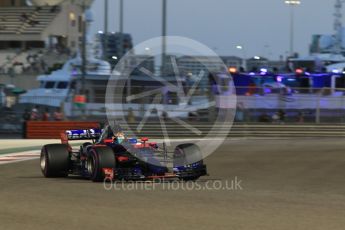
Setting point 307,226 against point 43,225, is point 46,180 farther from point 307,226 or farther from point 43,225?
point 307,226

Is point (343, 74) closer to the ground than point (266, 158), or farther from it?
farther from it

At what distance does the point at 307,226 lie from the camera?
702cm

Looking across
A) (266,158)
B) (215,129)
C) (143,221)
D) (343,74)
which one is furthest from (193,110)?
(143,221)

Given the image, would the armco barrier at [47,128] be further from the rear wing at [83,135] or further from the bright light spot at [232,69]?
the rear wing at [83,135]

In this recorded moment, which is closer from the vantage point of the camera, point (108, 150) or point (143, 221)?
point (143, 221)

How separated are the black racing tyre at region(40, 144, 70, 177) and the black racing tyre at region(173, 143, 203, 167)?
201 centimetres

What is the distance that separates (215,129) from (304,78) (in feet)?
23.5

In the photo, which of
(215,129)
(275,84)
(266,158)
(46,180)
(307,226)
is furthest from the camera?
(275,84)

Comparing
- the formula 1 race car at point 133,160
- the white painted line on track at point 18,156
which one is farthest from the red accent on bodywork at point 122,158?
the white painted line on track at point 18,156

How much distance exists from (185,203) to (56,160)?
3932 mm

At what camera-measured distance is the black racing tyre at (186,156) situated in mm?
11164

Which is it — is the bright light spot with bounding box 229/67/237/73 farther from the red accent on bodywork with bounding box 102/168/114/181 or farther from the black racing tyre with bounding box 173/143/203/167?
the red accent on bodywork with bounding box 102/168/114/181

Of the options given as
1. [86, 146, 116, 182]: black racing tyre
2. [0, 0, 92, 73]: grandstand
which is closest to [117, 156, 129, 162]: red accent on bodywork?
[86, 146, 116, 182]: black racing tyre

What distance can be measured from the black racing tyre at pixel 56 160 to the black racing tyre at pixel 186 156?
6.59ft
